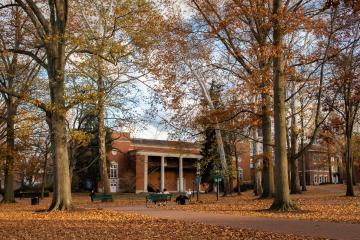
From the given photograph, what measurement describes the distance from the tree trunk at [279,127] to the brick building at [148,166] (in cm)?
4506

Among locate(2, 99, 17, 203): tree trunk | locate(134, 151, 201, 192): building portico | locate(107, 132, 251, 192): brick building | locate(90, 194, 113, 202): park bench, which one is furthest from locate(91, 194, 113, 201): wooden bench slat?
locate(134, 151, 201, 192): building portico

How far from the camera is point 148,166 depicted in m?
70.1

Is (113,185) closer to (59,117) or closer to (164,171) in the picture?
(164,171)

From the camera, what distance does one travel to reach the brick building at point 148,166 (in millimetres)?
68062

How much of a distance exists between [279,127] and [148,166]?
51.8m

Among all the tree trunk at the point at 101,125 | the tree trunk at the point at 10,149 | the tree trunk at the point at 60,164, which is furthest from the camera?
the tree trunk at the point at 10,149

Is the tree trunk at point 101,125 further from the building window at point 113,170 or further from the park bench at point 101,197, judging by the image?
the building window at point 113,170

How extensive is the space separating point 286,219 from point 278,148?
4.45 metres

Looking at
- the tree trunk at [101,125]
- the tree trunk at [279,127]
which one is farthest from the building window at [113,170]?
the tree trunk at [279,127]

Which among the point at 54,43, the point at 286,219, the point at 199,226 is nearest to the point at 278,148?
the point at 286,219

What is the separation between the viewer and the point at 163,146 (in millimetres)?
71125

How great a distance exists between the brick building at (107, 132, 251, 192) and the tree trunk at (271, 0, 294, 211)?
45.1m

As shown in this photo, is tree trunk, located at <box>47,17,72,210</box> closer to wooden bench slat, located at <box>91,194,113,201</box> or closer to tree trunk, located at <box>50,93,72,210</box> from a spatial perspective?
tree trunk, located at <box>50,93,72,210</box>

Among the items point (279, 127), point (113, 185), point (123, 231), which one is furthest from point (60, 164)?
point (113, 185)
